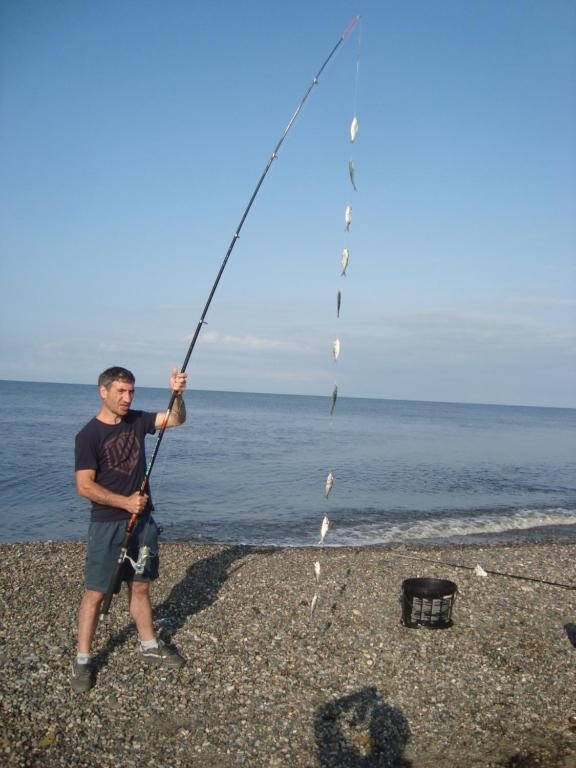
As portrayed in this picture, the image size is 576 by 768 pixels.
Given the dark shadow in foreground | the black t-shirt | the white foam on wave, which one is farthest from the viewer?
the white foam on wave

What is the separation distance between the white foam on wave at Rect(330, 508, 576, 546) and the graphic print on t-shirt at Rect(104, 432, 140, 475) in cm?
→ 885

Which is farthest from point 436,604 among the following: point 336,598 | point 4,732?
point 4,732

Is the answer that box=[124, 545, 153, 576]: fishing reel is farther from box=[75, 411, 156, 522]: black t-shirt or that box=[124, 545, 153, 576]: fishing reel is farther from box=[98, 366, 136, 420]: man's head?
box=[98, 366, 136, 420]: man's head

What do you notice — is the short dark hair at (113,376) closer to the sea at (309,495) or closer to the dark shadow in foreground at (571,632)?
the dark shadow in foreground at (571,632)

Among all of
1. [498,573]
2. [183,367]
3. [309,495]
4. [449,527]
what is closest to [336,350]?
[183,367]

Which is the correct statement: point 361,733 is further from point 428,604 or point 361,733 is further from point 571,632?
point 571,632

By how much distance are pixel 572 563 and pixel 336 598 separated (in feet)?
16.9

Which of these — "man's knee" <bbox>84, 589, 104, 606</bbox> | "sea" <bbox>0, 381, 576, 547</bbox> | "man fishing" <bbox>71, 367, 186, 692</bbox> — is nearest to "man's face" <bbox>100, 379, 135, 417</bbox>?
"man fishing" <bbox>71, 367, 186, 692</bbox>

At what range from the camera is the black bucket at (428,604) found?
6906 millimetres

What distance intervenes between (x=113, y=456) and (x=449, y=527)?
12477 millimetres

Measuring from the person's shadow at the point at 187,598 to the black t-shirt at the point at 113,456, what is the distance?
1.62 m

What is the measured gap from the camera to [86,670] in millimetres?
5277

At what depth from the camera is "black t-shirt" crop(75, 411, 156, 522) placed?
5.09 m

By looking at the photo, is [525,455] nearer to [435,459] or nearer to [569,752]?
[435,459]
